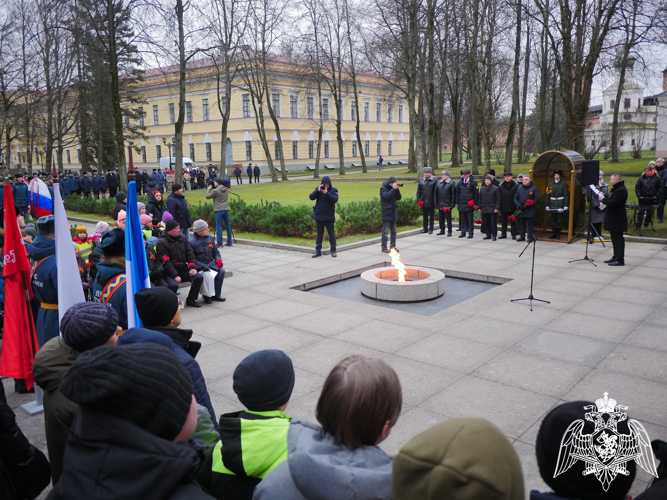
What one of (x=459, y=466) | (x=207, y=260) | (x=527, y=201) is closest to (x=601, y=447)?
(x=459, y=466)

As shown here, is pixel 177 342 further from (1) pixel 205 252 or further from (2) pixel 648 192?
(2) pixel 648 192

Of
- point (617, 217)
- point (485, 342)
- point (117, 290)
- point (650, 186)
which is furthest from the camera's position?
point (650, 186)

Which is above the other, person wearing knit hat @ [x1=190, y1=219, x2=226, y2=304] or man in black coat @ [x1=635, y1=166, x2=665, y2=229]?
man in black coat @ [x1=635, y1=166, x2=665, y2=229]

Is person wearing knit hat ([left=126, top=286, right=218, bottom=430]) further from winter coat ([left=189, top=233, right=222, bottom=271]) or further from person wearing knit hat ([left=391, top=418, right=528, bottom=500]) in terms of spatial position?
winter coat ([left=189, top=233, right=222, bottom=271])

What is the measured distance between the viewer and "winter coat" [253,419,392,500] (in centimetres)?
188

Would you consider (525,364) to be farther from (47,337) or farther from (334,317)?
(47,337)

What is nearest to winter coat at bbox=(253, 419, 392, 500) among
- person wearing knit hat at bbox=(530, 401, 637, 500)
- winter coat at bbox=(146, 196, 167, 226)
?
person wearing knit hat at bbox=(530, 401, 637, 500)

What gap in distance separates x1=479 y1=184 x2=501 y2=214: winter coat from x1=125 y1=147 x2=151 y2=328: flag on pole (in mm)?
12011

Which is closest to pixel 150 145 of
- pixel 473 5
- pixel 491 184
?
pixel 473 5

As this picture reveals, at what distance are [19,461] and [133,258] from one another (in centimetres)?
241

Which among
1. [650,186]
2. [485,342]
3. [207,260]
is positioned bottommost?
[485,342]

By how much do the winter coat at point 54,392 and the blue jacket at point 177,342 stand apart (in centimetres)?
36

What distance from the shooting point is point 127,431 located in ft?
6.10

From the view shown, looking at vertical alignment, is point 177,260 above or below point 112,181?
below
